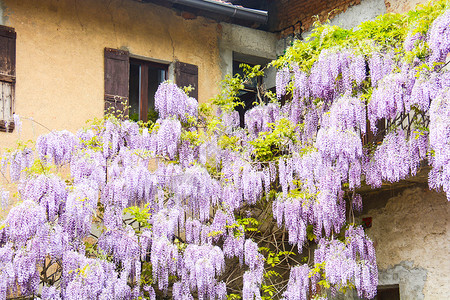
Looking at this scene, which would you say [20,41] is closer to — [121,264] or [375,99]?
[121,264]

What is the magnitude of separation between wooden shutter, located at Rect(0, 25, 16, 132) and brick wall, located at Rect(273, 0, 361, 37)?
15.2 feet

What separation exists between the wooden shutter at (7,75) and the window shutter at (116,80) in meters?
1.32

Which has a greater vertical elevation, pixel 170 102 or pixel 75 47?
pixel 75 47

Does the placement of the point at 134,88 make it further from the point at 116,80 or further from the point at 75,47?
the point at 75,47

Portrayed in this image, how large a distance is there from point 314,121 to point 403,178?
1676 mm

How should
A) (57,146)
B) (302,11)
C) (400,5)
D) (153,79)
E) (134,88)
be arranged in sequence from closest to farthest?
1. (57,146)
2. (400,5)
3. (134,88)
4. (153,79)
5. (302,11)

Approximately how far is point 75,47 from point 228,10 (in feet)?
7.98

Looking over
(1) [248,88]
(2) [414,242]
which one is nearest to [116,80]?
(1) [248,88]

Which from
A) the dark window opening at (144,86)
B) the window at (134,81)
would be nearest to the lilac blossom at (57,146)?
the window at (134,81)

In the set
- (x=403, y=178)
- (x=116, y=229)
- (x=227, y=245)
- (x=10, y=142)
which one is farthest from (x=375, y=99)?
(x=10, y=142)

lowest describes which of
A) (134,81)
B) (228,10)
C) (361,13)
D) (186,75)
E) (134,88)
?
(134,88)

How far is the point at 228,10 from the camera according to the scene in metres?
9.78

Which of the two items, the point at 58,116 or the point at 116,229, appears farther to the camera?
the point at 58,116

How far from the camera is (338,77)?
7.89 m
